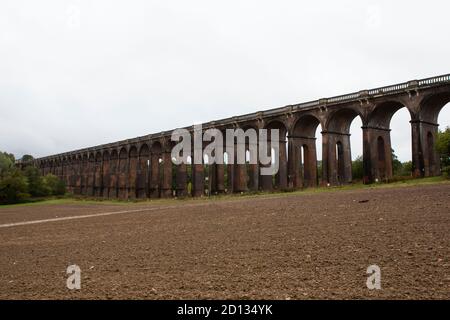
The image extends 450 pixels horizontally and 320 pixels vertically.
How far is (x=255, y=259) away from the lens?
321 inches

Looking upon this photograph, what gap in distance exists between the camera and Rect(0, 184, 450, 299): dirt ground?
6133 mm

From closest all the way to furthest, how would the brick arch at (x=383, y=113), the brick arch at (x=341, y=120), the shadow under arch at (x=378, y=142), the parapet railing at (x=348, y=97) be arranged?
the parapet railing at (x=348, y=97)
the brick arch at (x=383, y=113)
the shadow under arch at (x=378, y=142)
the brick arch at (x=341, y=120)

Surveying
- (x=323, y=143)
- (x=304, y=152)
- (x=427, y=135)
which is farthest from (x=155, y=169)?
(x=427, y=135)

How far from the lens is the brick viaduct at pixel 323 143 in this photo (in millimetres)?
32000

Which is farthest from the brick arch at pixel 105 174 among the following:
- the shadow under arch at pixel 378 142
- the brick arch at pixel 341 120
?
the shadow under arch at pixel 378 142

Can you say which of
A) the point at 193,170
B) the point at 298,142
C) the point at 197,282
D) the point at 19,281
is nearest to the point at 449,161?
the point at 298,142

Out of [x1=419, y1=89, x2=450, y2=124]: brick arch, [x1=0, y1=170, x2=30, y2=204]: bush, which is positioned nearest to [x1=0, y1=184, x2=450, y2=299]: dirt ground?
[x1=419, y1=89, x2=450, y2=124]: brick arch

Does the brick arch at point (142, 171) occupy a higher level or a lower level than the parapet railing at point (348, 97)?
lower

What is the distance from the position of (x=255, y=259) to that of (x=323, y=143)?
33.1 meters

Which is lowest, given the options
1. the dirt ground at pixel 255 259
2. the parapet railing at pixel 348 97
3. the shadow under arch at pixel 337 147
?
the dirt ground at pixel 255 259

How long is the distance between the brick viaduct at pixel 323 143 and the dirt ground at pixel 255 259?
20883 millimetres

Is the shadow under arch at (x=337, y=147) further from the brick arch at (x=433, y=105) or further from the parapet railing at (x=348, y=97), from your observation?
the brick arch at (x=433, y=105)

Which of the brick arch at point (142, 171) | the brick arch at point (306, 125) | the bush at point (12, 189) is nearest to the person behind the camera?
the brick arch at point (306, 125)

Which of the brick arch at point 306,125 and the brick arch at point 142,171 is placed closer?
the brick arch at point 306,125
